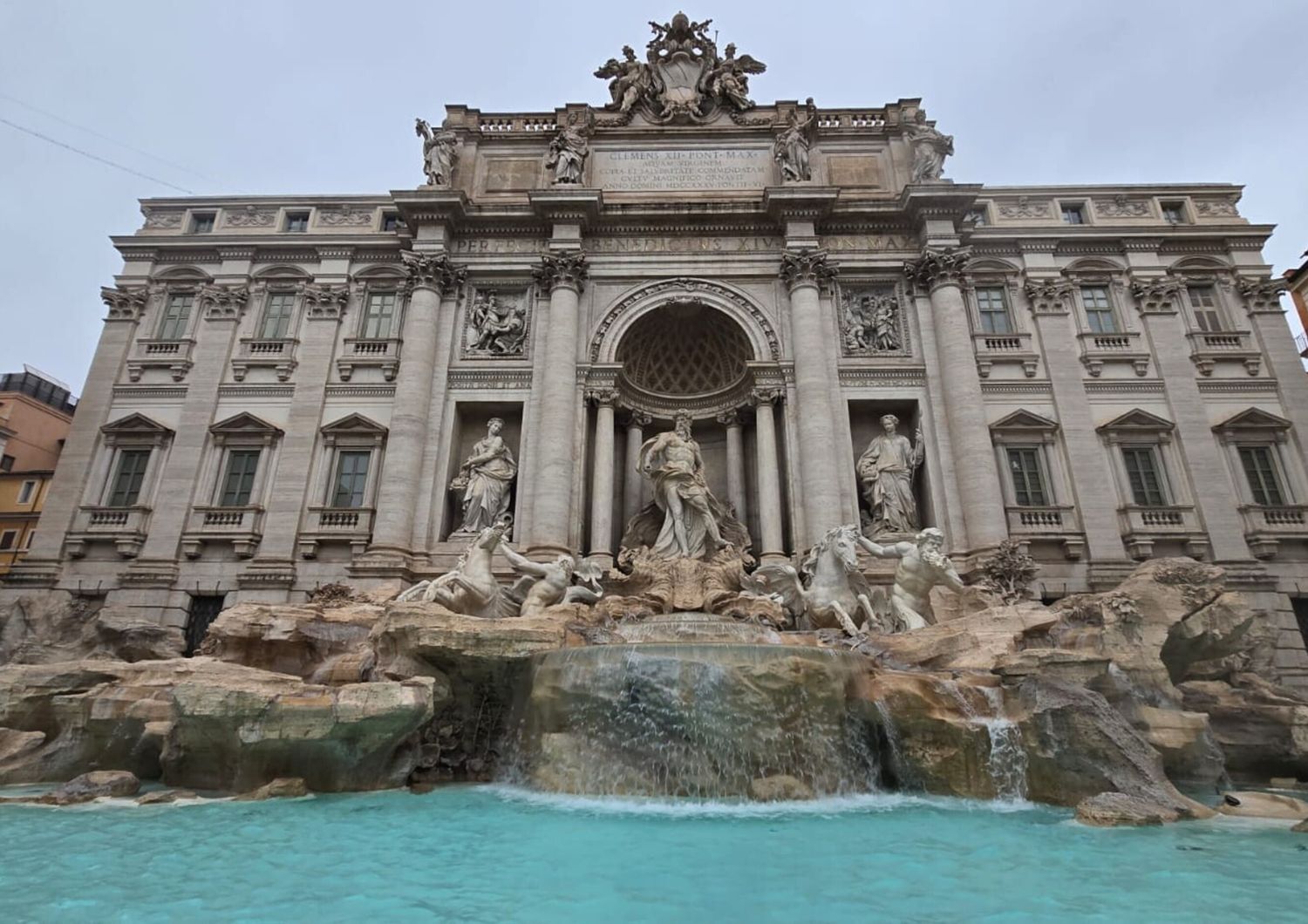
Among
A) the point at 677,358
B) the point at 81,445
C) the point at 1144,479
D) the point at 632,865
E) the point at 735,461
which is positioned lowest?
the point at 632,865

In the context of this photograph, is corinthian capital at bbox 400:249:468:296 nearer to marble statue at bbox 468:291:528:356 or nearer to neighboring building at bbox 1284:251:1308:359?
marble statue at bbox 468:291:528:356

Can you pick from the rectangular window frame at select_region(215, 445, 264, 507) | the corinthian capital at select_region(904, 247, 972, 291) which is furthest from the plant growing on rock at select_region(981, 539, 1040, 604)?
the rectangular window frame at select_region(215, 445, 264, 507)

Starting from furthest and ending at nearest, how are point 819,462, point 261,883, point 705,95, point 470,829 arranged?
point 705,95
point 819,462
point 470,829
point 261,883

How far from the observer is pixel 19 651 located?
48.4 ft

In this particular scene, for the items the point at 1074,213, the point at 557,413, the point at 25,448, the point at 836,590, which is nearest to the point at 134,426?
the point at 557,413

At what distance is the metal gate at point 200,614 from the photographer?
53.5 feet

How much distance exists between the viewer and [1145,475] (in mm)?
17203

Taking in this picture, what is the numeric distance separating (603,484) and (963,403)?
9783 millimetres

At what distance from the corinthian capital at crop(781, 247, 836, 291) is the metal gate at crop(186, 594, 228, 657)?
57.4ft

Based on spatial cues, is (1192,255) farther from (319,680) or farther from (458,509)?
(319,680)

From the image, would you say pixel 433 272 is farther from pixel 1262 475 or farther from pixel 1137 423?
pixel 1262 475

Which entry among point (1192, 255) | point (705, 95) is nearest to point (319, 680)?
point (705, 95)

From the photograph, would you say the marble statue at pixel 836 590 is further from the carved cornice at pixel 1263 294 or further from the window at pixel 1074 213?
the carved cornice at pixel 1263 294

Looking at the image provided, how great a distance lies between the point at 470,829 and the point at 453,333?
1492 cm
